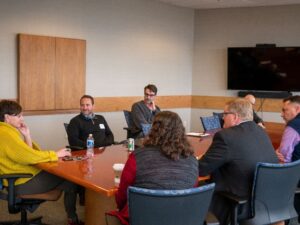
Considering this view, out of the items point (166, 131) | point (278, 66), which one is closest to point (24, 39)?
point (166, 131)

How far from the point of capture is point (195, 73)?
8391 millimetres

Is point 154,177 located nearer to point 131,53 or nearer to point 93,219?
point 93,219

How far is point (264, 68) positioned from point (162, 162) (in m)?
5.77

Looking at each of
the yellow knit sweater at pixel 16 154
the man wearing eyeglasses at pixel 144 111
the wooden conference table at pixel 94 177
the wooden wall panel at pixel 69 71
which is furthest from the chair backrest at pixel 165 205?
the wooden wall panel at pixel 69 71

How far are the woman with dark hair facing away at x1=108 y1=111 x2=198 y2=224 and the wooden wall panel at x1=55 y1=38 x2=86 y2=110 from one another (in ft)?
13.0

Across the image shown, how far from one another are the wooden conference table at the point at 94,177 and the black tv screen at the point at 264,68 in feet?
15.3

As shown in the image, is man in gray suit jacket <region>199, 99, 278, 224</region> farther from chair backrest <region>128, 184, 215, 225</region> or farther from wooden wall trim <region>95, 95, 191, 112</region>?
wooden wall trim <region>95, 95, 191, 112</region>

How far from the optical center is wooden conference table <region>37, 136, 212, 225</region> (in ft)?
8.76

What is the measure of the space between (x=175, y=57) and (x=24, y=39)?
10.9ft

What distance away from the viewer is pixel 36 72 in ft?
19.1

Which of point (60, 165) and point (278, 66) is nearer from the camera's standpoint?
point (60, 165)

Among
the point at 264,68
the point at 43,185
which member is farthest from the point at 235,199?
the point at 264,68

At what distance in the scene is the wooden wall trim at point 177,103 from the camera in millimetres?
6875

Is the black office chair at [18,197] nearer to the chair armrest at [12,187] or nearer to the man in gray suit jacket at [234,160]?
the chair armrest at [12,187]
